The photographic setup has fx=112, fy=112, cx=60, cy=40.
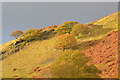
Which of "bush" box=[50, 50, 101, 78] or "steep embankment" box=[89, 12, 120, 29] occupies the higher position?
"steep embankment" box=[89, 12, 120, 29]

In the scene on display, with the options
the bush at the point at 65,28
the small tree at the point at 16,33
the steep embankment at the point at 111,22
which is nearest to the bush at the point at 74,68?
the steep embankment at the point at 111,22

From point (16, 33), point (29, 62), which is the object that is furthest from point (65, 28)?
point (16, 33)

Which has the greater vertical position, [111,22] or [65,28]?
[111,22]

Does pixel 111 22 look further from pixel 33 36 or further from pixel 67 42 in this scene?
pixel 33 36

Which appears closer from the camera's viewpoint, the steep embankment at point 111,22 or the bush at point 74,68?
the bush at point 74,68

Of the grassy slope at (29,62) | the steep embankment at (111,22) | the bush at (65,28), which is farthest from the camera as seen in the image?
the bush at (65,28)

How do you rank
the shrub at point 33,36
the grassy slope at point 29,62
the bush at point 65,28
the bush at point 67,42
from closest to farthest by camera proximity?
the grassy slope at point 29,62 < the bush at point 67,42 < the bush at point 65,28 < the shrub at point 33,36

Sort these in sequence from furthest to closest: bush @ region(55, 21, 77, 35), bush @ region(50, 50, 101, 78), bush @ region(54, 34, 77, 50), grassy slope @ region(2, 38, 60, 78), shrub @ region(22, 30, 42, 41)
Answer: shrub @ region(22, 30, 42, 41)
bush @ region(55, 21, 77, 35)
bush @ region(54, 34, 77, 50)
grassy slope @ region(2, 38, 60, 78)
bush @ region(50, 50, 101, 78)

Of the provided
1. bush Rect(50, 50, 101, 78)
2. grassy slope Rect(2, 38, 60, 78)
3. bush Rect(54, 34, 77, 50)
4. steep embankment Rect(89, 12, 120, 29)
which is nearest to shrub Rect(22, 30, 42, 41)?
grassy slope Rect(2, 38, 60, 78)

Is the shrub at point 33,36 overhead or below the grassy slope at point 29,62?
overhead

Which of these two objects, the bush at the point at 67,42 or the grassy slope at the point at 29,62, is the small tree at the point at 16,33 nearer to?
the grassy slope at the point at 29,62

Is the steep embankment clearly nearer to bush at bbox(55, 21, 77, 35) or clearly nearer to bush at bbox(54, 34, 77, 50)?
bush at bbox(55, 21, 77, 35)

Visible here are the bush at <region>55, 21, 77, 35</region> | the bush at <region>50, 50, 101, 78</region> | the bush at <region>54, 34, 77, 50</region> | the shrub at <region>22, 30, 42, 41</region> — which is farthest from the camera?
the shrub at <region>22, 30, 42, 41</region>

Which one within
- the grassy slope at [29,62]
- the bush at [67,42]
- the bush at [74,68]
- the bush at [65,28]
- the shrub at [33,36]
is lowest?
the grassy slope at [29,62]
